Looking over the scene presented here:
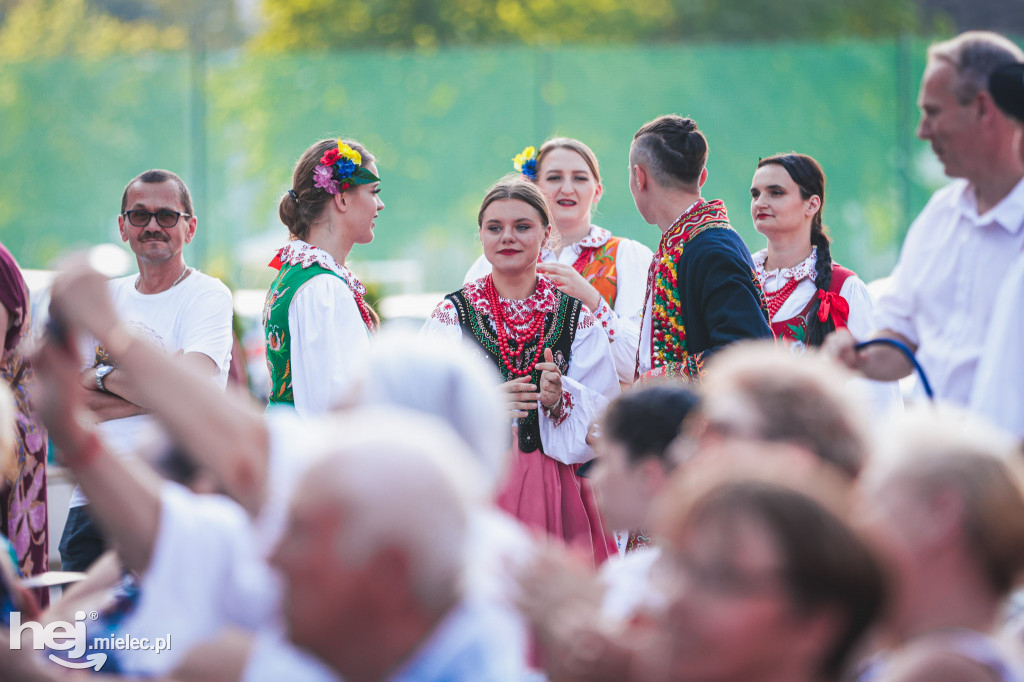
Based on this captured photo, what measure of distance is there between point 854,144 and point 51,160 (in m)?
8.45

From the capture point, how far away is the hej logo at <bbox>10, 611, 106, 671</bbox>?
212cm

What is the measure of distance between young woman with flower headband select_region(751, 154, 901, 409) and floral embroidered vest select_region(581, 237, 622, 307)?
0.63 metres

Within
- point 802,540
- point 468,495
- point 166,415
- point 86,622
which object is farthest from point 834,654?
point 86,622

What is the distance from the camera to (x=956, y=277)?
2.46 meters

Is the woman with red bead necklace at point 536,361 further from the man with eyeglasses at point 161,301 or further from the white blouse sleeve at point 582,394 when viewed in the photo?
the man with eyeglasses at point 161,301

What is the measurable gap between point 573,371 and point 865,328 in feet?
4.38

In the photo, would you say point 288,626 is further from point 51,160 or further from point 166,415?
point 51,160

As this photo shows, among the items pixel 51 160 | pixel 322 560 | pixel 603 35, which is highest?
pixel 603 35

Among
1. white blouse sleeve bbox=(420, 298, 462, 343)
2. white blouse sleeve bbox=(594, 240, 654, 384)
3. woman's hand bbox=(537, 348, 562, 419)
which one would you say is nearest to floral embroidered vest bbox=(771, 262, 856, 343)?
white blouse sleeve bbox=(594, 240, 654, 384)

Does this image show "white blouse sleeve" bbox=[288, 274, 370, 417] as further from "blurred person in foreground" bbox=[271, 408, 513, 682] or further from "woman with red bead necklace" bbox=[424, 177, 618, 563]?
"blurred person in foreground" bbox=[271, 408, 513, 682]

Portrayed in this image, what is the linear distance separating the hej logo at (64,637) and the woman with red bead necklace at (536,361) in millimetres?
1831

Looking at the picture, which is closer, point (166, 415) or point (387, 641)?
point (387, 641)

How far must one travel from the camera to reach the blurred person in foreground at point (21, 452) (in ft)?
12.2

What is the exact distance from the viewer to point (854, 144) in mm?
11023
